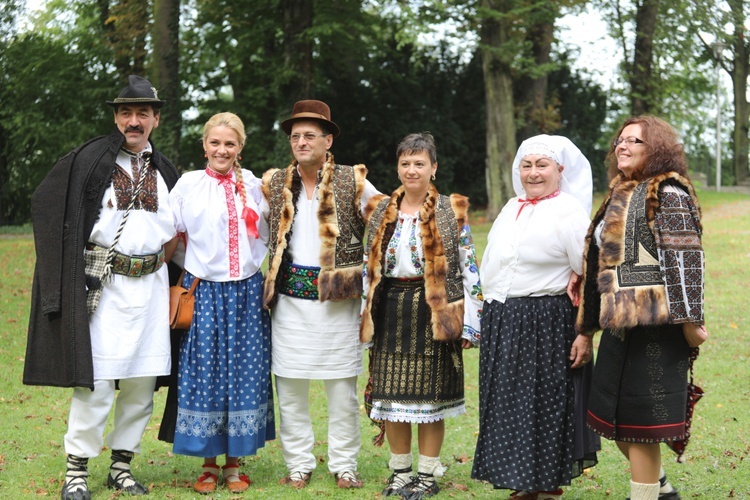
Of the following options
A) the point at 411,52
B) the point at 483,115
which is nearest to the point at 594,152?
the point at 483,115

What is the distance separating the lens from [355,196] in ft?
16.7

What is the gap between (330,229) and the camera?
4973 mm

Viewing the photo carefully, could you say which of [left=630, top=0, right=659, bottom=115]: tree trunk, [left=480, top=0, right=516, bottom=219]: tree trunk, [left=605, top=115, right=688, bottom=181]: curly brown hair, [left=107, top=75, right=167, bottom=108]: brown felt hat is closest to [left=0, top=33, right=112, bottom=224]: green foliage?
[left=480, top=0, right=516, bottom=219]: tree trunk

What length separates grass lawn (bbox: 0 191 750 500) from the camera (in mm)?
5035

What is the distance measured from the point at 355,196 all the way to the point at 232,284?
84 centimetres

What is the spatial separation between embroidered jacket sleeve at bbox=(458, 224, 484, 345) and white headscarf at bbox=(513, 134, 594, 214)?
40 centimetres

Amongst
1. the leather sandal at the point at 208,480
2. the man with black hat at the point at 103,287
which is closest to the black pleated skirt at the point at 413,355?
the leather sandal at the point at 208,480

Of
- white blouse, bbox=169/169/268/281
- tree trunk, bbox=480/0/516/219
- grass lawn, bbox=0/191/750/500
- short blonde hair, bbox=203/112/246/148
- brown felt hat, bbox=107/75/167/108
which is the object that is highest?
tree trunk, bbox=480/0/516/219

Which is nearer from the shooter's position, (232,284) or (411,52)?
(232,284)

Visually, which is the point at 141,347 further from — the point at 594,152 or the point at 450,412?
the point at 594,152

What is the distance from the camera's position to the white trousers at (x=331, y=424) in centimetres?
512

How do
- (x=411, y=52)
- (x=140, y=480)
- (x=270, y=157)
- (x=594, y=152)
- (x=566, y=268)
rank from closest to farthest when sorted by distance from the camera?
(x=566, y=268) → (x=140, y=480) → (x=270, y=157) → (x=411, y=52) → (x=594, y=152)

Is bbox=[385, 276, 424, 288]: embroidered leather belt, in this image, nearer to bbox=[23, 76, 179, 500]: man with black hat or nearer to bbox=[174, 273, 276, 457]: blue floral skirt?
bbox=[174, 273, 276, 457]: blue floral skirt

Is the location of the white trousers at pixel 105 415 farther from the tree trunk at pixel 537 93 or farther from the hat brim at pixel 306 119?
the tree trunk at pixel 537 93
